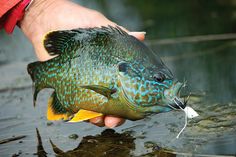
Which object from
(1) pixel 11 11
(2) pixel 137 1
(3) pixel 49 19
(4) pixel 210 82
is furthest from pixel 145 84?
(2) pixel 137 1

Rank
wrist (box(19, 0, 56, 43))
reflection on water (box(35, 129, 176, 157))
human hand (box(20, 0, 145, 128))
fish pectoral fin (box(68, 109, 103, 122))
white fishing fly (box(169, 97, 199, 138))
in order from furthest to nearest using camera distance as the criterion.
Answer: wrist (box(19, 0, 56, 43))
human hand (box(20, 0, 145, 128))
reflection on water (box(35, 129, 176, 157))
fish pectoral fin (box(68, 109, 103, 122))
white fishing fly (box(169, 97, 199, 138))

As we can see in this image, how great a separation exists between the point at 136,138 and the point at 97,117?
0.40 metres

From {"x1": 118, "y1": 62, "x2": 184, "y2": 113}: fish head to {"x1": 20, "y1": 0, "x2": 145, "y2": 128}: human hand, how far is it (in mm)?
567

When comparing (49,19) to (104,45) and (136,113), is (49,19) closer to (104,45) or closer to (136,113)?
(104,45)

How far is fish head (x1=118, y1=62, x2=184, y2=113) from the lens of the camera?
122 inches

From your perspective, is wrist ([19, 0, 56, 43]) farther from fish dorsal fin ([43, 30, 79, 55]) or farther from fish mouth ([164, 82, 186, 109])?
fish mouth ([164, 82, 186, 109])

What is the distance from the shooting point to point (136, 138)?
3738 millimetres

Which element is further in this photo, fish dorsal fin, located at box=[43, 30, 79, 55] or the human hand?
the human hand

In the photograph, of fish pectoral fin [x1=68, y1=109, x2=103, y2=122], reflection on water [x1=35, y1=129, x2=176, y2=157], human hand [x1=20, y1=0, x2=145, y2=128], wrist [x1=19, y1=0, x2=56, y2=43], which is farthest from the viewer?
wrist [x1=19, y1=0, x2=56, y2=43]

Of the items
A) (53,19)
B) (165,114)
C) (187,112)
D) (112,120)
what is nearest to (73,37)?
(112,120)

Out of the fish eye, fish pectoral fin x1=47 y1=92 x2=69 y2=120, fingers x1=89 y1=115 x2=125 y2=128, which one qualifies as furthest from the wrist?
the fish eye

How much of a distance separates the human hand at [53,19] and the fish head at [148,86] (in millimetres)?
567

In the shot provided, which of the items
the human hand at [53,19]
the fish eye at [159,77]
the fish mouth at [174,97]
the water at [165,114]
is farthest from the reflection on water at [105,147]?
the fish eye at [159,77]

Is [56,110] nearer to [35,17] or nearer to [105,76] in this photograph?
[105,76]
